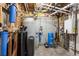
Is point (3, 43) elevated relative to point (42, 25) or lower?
lower

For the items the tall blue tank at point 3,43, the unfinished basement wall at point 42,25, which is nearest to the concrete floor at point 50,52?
the unfinished basement wall at point 42,25

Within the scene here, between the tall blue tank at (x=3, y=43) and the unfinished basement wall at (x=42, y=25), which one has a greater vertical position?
the unfinished basement wall at (x=42, y=25)

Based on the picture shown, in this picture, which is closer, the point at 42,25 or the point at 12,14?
the point at 12,14

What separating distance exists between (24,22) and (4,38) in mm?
591

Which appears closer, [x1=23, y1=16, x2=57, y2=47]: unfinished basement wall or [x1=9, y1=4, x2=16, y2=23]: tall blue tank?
[x1=9, y1=4, x2=16, y2=23]: tall blue tank

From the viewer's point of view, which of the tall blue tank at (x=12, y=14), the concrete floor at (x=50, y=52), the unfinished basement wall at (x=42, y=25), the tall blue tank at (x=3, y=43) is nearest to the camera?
the tall blue tank at (x=3, y=43)

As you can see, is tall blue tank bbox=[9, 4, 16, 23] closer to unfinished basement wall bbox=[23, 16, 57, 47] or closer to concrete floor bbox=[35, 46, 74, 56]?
unfinished basement wall bbox=[23, 16, 57, 47]

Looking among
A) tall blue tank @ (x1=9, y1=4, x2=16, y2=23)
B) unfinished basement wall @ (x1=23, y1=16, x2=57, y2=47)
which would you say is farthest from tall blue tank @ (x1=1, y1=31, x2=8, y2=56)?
unfinished basement wall @ (x1=23, y1=16, x2=57, y2=47)

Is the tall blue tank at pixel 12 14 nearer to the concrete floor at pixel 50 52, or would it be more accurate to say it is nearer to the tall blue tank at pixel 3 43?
the tall blue tank at pixel 3 43

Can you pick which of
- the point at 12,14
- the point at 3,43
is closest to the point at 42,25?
the point at 12,14

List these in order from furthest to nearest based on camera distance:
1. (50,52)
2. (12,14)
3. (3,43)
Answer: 1. (50,52)
2. (12,14)
3. (3,43)

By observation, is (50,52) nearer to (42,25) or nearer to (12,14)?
(42,25)

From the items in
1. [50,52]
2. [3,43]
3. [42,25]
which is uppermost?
[42,25]

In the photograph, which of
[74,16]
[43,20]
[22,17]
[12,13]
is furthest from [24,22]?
[74,16]
